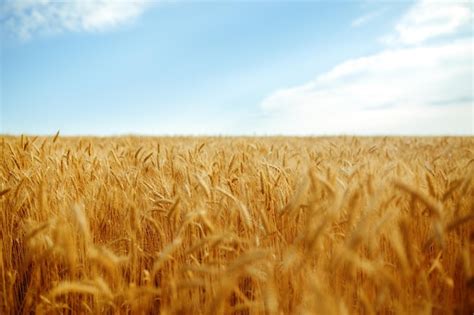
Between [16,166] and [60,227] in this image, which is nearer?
[60,227]

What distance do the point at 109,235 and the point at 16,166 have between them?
145 cm

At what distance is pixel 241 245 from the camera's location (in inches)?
56.0

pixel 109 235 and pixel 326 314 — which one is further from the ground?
pixel 326 314

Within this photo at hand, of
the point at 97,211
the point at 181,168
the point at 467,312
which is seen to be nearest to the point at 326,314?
the point at 467,312

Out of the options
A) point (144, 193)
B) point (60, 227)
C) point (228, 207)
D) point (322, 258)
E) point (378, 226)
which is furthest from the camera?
point (144, 193)

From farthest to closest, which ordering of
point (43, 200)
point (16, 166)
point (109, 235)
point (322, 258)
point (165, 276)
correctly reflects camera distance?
point (16, 166) → point (109, 235) → point (43, 200) → point (165, 276) → point (322, 258)

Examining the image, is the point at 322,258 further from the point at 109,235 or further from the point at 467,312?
the point at 109,235

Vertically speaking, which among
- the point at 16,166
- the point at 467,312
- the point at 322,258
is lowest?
the point at 467,312

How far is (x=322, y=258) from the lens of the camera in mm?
1387

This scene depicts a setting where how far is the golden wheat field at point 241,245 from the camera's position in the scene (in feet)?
3.45

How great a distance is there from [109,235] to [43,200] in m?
0.48

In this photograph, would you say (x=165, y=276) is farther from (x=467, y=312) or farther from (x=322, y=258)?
(x=467, y=312)

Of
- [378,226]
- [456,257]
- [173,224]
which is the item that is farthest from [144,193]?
[456,257]

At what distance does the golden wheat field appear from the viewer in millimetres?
1052
